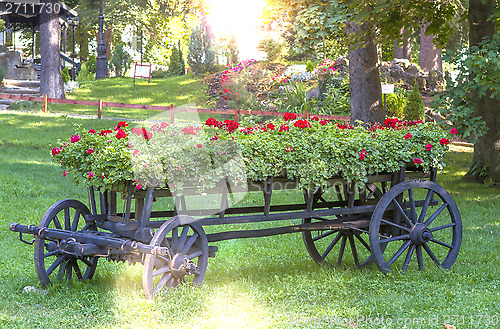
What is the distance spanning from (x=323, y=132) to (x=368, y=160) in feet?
1.69

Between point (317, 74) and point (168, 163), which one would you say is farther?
point (317, 74)

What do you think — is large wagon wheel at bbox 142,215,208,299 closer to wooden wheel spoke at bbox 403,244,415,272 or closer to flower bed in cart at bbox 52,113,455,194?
flower bed in cart at bbox 52,113,455,194

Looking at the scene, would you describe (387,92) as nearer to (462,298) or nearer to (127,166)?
(462,298)

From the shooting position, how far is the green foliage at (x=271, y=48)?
2342cm

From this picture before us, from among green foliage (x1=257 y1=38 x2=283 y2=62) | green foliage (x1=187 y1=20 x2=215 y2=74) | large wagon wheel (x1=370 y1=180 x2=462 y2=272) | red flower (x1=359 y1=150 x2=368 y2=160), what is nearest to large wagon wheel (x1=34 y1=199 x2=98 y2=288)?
red flower (x1=359 y1=150 x2=368 y2=160)

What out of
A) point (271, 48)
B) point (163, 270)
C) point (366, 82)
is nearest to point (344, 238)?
point (163, 270)

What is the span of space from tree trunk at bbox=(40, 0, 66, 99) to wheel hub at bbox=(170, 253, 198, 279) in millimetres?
14662

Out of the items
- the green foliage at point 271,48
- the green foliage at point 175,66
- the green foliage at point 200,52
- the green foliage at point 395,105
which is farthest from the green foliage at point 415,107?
the green foliage at point 175,66

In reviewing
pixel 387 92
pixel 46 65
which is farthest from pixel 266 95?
pixel 46 65

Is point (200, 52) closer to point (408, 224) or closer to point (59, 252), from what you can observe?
point (408, 224)

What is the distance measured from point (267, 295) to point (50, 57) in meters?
15.2

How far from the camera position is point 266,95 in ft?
61.0

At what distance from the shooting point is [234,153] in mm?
4383

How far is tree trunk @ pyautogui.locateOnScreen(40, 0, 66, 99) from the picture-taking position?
17203mm
